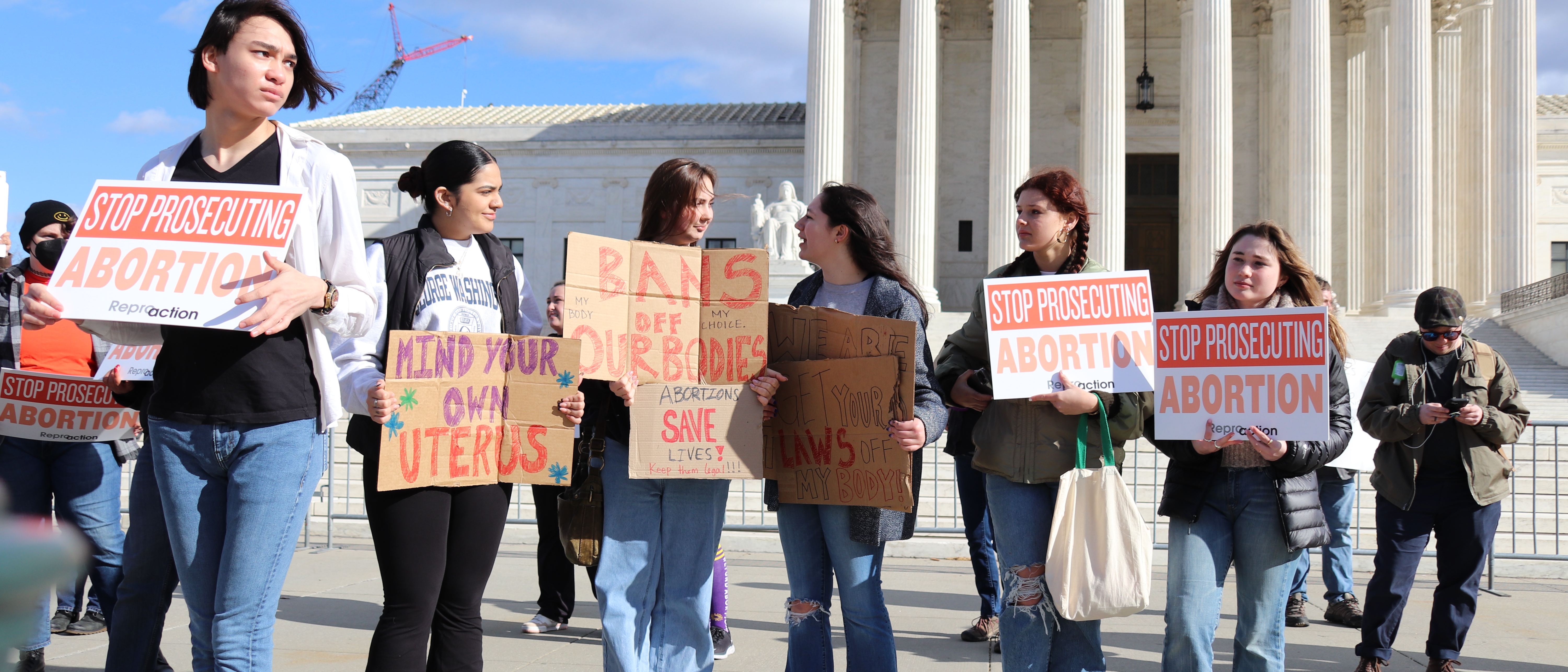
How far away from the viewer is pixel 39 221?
18.8 feet

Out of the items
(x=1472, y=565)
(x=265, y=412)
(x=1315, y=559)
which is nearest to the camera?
(x=265, y=412)

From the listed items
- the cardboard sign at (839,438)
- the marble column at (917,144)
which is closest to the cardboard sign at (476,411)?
the cardboard sign at (839,438)

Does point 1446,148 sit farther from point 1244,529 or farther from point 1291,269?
point 1244,529

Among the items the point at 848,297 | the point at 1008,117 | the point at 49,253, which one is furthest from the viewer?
the point at 1008,117

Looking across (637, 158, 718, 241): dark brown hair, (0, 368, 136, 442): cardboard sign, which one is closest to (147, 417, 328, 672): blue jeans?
(637, 158, 718, 241): dark brown hair

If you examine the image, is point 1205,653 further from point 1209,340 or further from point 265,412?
point 265,412

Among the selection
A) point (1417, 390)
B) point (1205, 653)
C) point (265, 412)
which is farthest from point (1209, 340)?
point (265, 412)

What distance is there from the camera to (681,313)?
14.3 feet

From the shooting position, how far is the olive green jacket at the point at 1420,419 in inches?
229

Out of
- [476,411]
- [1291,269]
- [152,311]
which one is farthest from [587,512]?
[1291,269]

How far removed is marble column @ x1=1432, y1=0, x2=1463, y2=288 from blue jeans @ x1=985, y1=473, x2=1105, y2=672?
84.2 ft

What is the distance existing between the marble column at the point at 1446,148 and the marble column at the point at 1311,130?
11.7ft

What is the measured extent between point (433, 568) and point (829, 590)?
151 cm

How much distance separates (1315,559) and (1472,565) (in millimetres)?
4481
